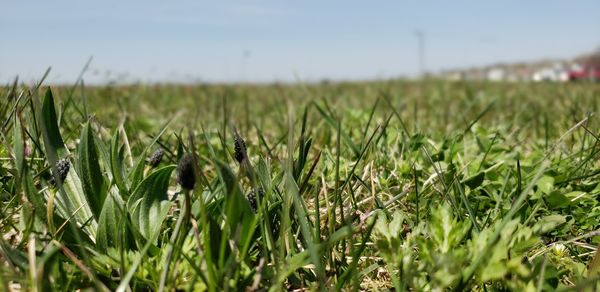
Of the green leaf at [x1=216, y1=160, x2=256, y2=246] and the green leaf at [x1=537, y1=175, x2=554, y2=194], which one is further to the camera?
the green leaf at [x1=537, y1=175, x2=554, y2=194]

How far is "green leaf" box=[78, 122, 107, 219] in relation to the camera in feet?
4.67

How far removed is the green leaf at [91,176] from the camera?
1424mm

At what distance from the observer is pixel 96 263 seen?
1237 millimetres

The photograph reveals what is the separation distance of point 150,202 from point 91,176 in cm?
16

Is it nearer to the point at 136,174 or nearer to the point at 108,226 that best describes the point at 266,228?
the point at 108,226

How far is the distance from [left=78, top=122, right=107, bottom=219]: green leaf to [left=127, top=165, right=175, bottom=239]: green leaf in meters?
0.07

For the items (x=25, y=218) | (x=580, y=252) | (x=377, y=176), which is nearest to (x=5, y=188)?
(x=25, y=218)

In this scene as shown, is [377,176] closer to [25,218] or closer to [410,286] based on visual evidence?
[410,286]

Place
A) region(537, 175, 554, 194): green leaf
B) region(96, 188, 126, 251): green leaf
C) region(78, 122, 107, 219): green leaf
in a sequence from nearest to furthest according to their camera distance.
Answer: region(96, 188, 126, 251): green leaf → region(78, 122, 107, 219): green leaf → region(537, 175, 554, 194): green leaf

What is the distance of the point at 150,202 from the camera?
56.9 inches

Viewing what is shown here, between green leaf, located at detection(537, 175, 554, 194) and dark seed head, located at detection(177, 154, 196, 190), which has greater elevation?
dark seed head, located at detection(177, 154, 196, 190)

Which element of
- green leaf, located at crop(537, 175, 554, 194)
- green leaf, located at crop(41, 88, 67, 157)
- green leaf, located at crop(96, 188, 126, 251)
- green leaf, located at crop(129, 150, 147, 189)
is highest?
green leaf, located at crop(41, 88, 67, 157)

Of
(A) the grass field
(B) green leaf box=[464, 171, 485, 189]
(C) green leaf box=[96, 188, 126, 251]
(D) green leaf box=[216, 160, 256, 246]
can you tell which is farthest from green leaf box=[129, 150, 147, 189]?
(B) green leaf box=[464, 171, 485, 189]

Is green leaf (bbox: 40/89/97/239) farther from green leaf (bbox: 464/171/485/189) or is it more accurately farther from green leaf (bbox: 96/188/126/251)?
green leaf (bbox: 464/171/485/189)
